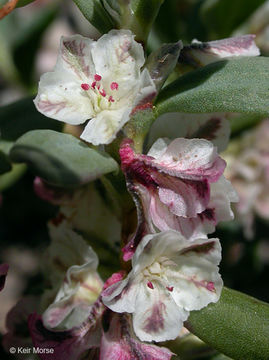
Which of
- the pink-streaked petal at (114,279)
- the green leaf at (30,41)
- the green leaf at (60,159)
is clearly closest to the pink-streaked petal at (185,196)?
the green leaf at (60,159)

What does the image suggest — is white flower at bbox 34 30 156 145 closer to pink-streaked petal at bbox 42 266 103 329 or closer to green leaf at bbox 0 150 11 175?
green leaf at bbox 0 150 11 175

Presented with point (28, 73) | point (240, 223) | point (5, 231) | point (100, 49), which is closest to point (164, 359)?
point (100, 49)

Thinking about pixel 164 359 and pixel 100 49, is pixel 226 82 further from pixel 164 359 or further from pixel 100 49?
pixel 164 359

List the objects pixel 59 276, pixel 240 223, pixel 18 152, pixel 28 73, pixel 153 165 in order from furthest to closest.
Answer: pixel 28 73 < pixel 240 223 < pixel 59 276 < pixel 153 165 < pixel 18 152

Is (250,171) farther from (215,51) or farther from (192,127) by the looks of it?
(215,51)

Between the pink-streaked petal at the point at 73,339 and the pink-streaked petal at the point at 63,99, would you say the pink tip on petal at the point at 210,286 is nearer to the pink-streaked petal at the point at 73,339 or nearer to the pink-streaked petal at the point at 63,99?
the pink-streaked petal at the point at 73,339

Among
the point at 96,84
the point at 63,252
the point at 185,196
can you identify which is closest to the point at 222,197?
the point at 185,196
